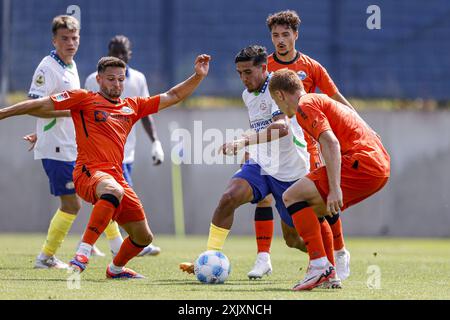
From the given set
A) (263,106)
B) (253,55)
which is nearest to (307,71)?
(263,106)

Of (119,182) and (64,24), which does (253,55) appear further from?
(64,24)

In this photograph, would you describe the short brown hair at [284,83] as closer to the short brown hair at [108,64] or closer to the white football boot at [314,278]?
the white football boot at [314,278]

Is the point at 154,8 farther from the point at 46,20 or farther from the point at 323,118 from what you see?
the point at 323,118

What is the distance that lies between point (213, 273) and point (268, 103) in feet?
5.58

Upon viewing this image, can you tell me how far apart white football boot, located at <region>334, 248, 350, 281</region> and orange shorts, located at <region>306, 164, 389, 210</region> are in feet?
3.03

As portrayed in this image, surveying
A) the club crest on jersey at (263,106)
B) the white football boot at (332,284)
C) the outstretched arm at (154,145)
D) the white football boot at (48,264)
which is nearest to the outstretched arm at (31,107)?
the white football boot at (48,264)

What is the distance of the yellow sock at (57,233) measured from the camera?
9000 millimetres

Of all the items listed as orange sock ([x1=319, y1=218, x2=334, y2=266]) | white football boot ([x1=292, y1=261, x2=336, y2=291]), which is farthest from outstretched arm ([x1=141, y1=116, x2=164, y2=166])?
white football boot ([x1=292, y1=261, x2=336, y2=291])

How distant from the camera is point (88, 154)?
798cm

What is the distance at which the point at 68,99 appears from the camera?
7.95 m

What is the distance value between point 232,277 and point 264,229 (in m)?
0.67

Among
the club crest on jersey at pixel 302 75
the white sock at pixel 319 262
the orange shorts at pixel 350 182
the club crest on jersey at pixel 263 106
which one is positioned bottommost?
the white sock at pixel 319 262

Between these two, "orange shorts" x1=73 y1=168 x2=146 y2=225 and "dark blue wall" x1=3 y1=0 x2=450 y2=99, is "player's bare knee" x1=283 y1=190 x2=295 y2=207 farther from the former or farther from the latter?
"dark blue wall" x1=3 y1=0 x2=450 y2=99
